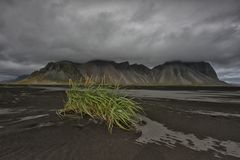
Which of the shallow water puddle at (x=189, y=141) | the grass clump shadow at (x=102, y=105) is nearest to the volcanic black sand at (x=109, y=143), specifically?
the shallow water puddle at (x=189, y=141)

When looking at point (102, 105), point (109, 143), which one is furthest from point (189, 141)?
point (102, 105)

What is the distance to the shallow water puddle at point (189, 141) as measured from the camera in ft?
29.0

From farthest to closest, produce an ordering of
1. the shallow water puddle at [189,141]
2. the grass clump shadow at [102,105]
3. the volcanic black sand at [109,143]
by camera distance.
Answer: the grass clump shadow at [102,105] → the shallow water puddle at [189,141] → the volcanic black sand at [109,143]

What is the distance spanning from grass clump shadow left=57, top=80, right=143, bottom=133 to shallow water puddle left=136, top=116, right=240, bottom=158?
3.95ft

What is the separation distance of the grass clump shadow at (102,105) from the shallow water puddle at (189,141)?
3.95 feet

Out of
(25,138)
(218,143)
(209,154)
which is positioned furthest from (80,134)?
(218,143)

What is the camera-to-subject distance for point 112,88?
14570mm

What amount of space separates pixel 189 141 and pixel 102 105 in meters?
4.86

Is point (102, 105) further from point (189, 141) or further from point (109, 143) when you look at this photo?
point (189, 141)

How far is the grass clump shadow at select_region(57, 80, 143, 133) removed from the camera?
455 inches

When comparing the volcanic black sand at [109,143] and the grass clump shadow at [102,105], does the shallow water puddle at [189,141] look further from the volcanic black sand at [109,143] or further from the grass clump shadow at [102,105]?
the grass clump shadow at [102,105]

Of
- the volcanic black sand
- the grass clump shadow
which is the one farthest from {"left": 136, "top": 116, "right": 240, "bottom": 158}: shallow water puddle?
the grass clump shadow

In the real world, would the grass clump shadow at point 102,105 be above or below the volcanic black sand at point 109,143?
above

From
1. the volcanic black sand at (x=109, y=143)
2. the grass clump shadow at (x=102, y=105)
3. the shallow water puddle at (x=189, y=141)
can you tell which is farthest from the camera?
the grass clump shadow at (x=102, y=105)
